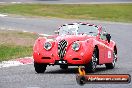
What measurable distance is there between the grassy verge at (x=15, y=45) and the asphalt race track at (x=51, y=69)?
326 centimetres

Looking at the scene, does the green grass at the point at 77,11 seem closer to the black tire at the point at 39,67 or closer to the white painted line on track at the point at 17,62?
the white painted line on track at the point at 17,62

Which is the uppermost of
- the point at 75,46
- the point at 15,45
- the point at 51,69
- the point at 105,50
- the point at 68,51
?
the point at 75,46

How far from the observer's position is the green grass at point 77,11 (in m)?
44.6

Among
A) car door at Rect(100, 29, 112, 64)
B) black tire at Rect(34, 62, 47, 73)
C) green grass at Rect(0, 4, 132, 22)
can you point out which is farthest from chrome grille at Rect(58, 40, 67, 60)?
green grass at Rect(0, 4, 132, 22)

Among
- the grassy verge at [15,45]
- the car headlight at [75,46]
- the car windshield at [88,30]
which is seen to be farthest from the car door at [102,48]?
the grassy verge at [15,45]

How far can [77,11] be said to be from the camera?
47625mm

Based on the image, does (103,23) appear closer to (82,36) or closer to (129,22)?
(129,22)

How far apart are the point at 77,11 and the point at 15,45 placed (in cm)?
2417

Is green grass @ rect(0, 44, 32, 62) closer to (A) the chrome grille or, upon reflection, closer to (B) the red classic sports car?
(B) the red classic sports car

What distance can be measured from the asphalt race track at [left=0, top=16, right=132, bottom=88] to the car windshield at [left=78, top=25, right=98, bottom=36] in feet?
3.34

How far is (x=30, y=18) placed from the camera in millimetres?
42125

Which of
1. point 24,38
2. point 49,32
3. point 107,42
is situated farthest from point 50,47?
point 49,32

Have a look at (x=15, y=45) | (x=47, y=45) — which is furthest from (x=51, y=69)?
(x=15, y=45)

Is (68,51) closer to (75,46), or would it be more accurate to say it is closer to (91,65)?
(75,46)
